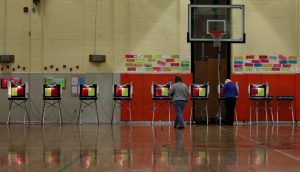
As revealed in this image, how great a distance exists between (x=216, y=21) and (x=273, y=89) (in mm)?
4135

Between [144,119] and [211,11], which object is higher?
[211,11]

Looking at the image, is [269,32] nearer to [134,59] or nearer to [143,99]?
[134,59]

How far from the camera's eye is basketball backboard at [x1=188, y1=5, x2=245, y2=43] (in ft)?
66.6

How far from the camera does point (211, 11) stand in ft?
67.3

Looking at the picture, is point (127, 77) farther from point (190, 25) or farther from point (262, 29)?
point (262, 29)

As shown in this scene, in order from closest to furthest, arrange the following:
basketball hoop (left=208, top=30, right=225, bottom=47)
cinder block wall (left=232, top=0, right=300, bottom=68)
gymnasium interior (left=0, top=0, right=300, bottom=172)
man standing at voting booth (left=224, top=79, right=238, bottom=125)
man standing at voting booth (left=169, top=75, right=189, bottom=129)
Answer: man standing at voting booth (left=169, top=75, right=189, bottom=129) → man standing at voting booth (left=224, top=79, right=238, bottom=125) → basketball hoop (left=208, top=30, right=225, bottom=47) → gymnasium interior (left=0, top=0, right=300, bottom=172) → cinder block wall (left=232, top=0, right=300, bottom=68)

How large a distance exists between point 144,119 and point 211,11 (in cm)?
552

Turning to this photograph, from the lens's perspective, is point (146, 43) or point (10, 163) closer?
point (10, 163)

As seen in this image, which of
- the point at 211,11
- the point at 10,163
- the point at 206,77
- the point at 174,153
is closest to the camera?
the point at 10,163

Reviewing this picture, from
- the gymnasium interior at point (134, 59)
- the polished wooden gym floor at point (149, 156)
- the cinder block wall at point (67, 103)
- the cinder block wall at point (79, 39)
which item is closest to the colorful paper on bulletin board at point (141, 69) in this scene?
the gymnasium interior at point (134, 59)

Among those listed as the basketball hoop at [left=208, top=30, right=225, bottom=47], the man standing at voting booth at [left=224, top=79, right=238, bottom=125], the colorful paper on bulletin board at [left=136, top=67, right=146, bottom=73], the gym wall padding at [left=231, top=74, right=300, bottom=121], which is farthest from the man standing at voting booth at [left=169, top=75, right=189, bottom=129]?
the gym wall padding at [left=231, top=74, right=300, bottom=121]

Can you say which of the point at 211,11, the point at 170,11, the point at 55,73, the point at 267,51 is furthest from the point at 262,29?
the point at 55,73

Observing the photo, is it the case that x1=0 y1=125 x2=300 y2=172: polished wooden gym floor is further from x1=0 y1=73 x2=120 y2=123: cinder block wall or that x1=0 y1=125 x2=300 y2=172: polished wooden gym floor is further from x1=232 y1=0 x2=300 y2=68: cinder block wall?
x1=232 y1=0 x2=300 y2=68: cinder block wall

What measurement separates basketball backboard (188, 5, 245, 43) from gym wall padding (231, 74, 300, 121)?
6.88ft
